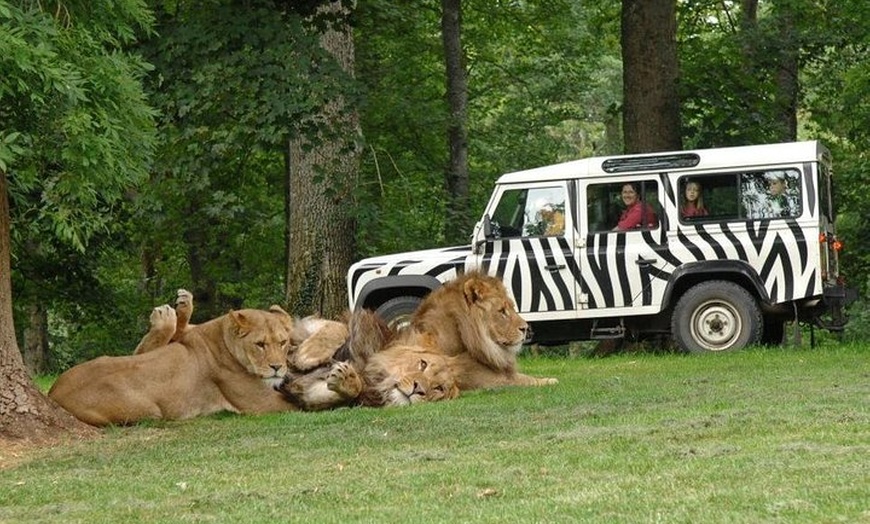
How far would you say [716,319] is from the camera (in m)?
19.0

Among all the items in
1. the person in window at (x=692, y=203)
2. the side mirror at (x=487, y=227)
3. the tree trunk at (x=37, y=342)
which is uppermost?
the person in window at (x=692, y=203)

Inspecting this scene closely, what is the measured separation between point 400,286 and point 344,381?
249 inches

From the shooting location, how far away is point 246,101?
16734 mm

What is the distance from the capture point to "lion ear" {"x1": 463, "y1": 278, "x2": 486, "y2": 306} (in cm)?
1388

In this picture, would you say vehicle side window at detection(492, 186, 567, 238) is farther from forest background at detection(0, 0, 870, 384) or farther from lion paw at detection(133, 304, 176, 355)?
lion paw at detection(133, 304, 176, 355)

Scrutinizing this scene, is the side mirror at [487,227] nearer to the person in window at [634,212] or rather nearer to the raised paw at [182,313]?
the person in window at [634,212]

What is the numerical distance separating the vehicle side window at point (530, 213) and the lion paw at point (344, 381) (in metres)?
6.57

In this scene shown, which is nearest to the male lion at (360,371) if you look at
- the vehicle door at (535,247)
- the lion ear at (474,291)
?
the lion ear at (474,291)

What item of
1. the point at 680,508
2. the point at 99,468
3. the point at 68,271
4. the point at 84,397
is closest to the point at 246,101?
the point at 84,397

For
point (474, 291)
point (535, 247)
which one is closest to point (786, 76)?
point (535, 247)

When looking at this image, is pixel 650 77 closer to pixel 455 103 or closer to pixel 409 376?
pixel 455 103

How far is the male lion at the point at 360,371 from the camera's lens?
12.9m

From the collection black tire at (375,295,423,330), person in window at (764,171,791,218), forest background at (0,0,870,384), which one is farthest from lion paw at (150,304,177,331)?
person in window at (764,171,791,218)

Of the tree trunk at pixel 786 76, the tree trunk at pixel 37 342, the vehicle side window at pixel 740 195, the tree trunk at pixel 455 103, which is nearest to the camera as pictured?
the vehicle side window at pixel 740 195
